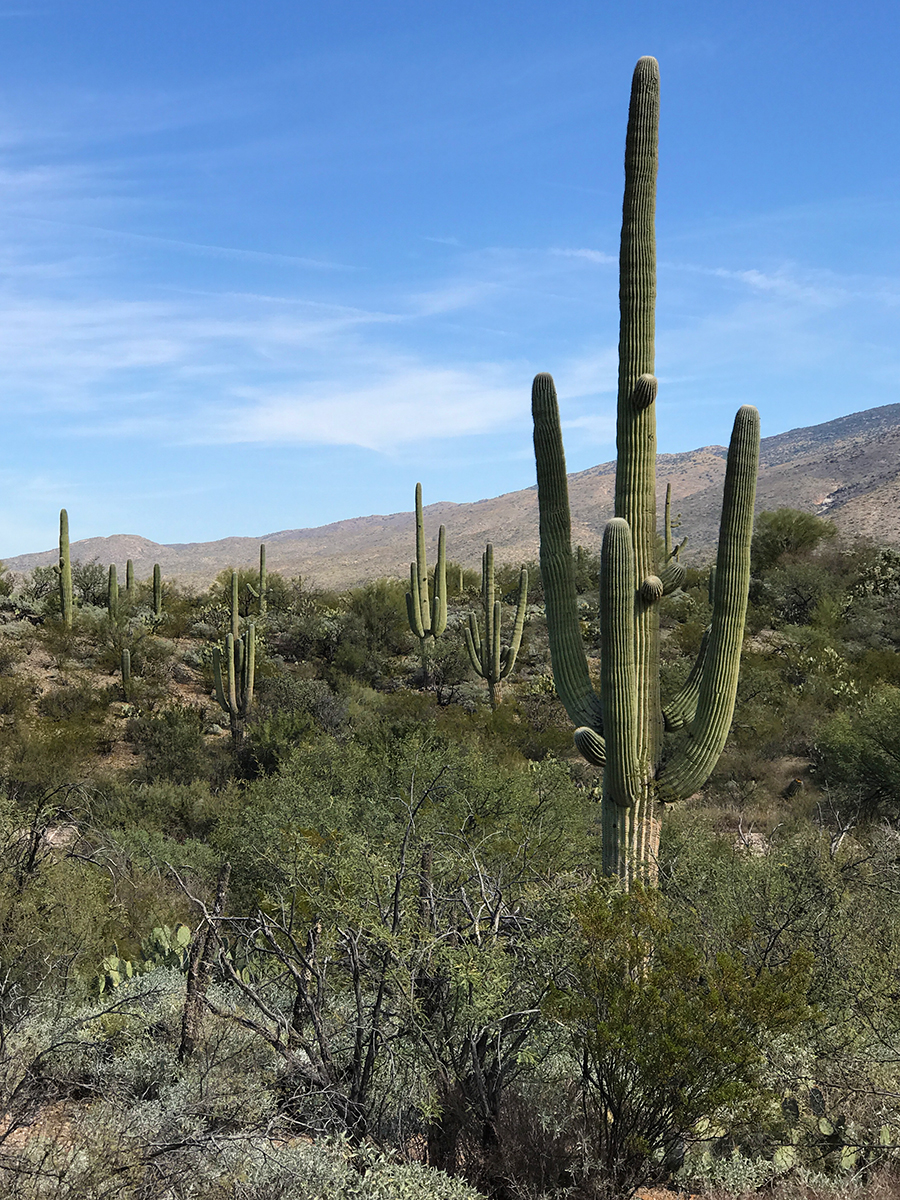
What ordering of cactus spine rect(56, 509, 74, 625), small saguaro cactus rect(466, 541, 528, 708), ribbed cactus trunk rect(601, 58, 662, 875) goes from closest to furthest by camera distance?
ribbed cactus trunk rect(601, 58, 662, 875)
small saguaro cactus rect(466, 541, 528, 708)
cactus spine rect(56, 509, 74, 625)

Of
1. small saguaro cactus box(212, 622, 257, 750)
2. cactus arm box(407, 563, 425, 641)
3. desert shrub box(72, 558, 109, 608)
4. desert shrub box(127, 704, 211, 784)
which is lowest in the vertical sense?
desert shrub box(127, 704, 211, 784)

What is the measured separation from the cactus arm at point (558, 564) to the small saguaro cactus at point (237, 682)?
1268cm

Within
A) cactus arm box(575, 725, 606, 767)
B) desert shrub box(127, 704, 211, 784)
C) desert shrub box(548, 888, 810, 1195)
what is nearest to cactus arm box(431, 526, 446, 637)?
desert shrub box(127, 704, 211, 784)

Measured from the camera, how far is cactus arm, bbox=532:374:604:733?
8297 millimetres

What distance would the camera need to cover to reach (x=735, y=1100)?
498 cm

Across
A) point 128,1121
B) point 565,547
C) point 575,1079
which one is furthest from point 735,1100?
point 565,547

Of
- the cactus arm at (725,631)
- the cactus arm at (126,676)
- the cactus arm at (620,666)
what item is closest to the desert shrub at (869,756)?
the cactus arm at (725,631)

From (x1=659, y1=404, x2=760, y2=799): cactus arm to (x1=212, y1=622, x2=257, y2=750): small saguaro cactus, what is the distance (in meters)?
13.5

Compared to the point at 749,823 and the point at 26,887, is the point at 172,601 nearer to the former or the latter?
the point at 749,823

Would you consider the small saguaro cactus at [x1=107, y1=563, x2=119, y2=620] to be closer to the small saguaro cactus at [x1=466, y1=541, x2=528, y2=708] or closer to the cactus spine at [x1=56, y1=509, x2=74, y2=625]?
the cactus spine at [x1=56, y1=509, x2=74, y2=625]

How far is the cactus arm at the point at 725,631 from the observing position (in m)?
7.76

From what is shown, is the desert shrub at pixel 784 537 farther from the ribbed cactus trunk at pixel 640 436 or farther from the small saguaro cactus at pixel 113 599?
the ribbed cactus trunk at pixel 640 436

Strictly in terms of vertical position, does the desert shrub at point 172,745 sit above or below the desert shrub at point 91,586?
below

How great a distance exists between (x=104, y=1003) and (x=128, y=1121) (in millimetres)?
2139
